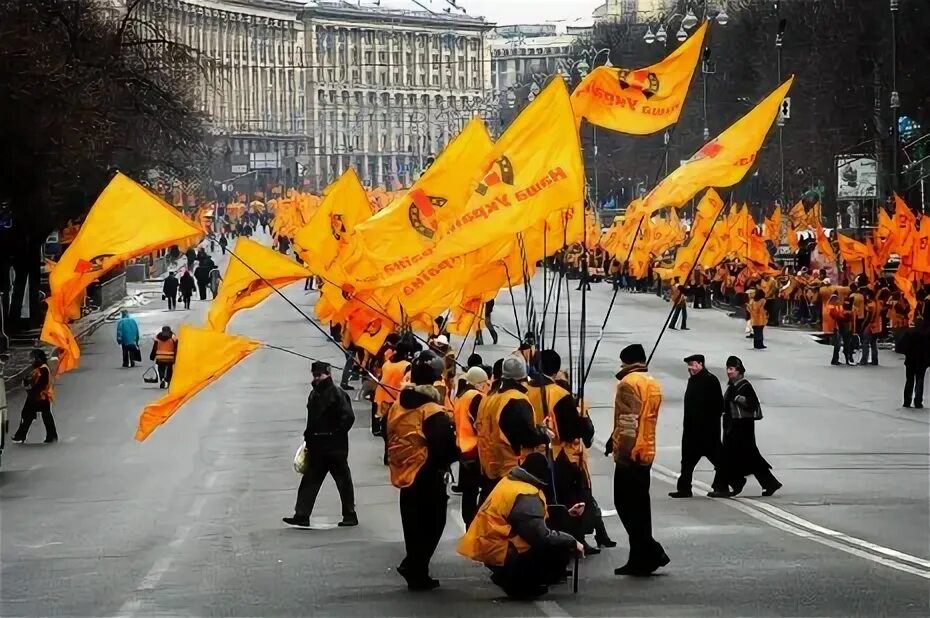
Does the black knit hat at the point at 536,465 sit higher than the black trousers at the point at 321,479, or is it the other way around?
the black knit hat at the point at 536,465

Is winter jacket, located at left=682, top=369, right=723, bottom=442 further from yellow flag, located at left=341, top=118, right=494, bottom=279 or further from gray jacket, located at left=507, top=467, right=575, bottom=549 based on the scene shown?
gray jacket, located at left=507, top=467, right=575, bottom=549

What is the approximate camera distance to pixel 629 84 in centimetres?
1823

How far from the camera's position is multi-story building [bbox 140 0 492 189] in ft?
569

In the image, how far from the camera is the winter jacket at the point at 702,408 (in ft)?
57.5

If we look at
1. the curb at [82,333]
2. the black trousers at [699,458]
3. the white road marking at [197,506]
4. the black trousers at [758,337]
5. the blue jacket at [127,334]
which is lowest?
the curb at [82,333]

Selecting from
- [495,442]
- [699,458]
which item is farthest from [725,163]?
[495,442]

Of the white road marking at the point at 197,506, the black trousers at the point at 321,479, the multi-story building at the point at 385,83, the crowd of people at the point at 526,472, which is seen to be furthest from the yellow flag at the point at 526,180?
the multi-story building at the point at 385,83

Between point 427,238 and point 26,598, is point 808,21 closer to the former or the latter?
point 427,238

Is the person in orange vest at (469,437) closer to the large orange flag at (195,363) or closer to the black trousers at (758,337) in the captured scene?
the large orange flag at (195,363)

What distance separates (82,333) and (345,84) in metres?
137

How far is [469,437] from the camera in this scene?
51.8 feet

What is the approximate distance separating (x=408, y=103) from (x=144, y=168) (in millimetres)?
135227

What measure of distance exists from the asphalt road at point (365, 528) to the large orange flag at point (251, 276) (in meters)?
1.84

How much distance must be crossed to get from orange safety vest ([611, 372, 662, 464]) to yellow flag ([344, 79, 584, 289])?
155 cm
